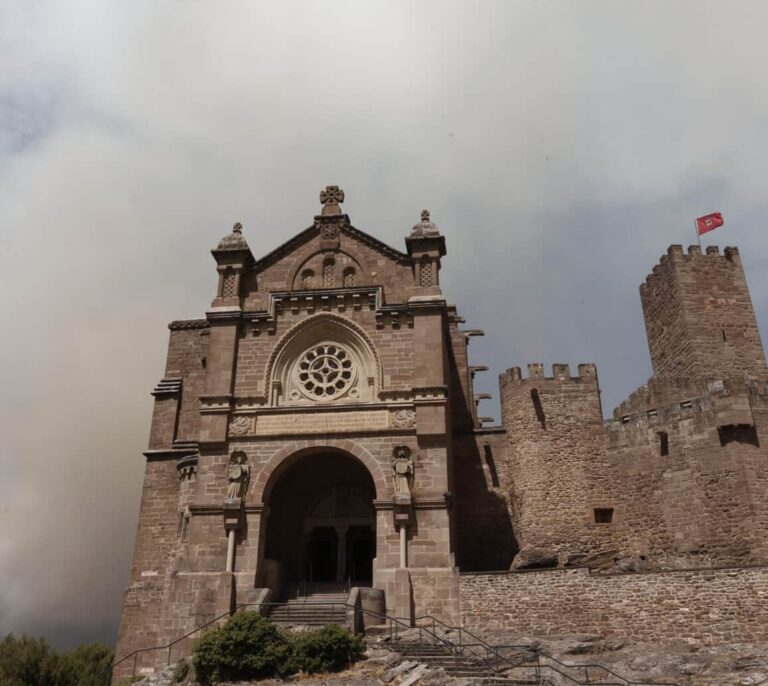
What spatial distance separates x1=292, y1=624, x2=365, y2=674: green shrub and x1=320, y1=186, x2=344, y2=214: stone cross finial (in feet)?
50.0

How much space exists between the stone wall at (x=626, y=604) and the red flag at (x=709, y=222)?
2167 centimetres

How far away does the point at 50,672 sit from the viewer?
33906 millimetres

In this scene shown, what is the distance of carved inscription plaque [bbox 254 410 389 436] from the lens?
2384 cm

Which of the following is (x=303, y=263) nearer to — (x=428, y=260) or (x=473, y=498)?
(x=428, y=260)

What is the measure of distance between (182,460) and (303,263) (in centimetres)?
796

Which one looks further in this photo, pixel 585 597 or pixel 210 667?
pixel 585 597

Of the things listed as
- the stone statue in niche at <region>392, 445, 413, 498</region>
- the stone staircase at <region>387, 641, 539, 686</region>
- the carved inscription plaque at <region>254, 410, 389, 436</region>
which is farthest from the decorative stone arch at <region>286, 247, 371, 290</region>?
the stone staircase at <region>387, 641, 539, 686</region>

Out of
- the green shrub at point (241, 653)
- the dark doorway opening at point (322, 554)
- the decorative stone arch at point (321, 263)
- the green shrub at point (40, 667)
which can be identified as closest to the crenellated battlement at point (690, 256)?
the decorative stone arch at point (321, 263)

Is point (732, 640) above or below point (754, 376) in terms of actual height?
below

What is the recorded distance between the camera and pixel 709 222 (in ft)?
121

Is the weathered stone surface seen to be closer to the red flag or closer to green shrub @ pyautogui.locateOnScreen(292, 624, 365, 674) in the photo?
green shrub @ pyautogui.locateOnScreen(292, 624, 365, 674)

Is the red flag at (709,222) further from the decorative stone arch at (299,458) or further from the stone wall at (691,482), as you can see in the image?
the decorative stone arch at (299,458)

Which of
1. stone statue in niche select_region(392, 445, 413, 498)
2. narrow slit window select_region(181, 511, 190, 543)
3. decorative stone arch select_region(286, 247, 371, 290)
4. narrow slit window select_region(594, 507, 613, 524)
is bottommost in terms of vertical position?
narrow slit window select_region(181, 511, 190, 543)

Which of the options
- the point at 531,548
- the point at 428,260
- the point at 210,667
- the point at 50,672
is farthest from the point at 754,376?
the point at 50,672
